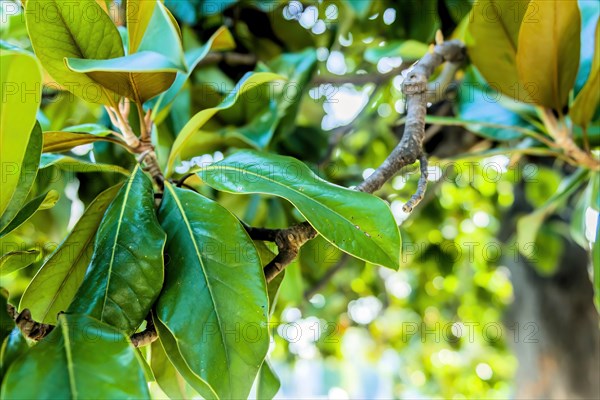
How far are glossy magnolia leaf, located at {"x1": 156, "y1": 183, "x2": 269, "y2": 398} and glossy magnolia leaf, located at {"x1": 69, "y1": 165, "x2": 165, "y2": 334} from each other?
18mm

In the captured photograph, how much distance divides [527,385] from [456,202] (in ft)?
1.93

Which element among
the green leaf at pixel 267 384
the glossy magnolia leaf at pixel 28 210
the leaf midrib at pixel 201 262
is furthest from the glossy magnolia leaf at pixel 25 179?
the green leaf at pixel 267 384

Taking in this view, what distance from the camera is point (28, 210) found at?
1.58 ft

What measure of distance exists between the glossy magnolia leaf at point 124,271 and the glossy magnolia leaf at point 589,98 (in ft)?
1.69

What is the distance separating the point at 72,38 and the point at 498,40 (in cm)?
47

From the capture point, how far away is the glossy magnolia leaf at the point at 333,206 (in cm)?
44

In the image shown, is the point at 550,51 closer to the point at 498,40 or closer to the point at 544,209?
the point at 498,40

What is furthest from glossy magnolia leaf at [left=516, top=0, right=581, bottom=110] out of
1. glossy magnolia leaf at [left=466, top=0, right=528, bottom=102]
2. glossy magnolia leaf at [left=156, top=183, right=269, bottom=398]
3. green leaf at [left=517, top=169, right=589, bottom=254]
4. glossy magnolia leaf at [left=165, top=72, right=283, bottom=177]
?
glossy magnolia leaf at [left=156, top=183, right=269, bottom=398]

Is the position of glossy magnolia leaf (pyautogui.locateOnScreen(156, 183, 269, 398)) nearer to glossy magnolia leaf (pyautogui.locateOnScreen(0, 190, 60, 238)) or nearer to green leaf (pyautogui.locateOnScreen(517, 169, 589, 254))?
→ glossy magnolia leaf (pyautogui.locateOnScreen(0, 190, 60, 238))

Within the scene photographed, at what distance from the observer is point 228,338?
0.42 metres

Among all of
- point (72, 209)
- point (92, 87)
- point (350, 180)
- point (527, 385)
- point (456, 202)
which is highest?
point (92, 87)

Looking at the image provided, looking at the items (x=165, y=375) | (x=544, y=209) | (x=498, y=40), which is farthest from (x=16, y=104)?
(x=544, y=209)

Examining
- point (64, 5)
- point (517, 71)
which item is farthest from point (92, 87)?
→ point (517, 71)

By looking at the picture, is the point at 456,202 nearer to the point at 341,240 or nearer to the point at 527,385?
the point at 527,385
